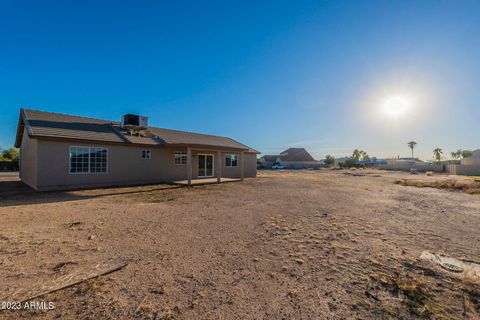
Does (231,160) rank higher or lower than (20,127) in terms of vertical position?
lower

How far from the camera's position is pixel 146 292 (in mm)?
2516

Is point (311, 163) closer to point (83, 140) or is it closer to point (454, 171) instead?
point (454, 171)

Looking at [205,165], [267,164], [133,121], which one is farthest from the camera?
[267,164]

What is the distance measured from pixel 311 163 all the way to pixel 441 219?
180 ft

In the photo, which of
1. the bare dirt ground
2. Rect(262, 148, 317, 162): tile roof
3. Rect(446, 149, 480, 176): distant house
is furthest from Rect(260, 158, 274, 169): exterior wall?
the bare dirt ground

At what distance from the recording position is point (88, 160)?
11367 millimetres

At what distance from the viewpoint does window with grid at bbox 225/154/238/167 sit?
18.9 meters

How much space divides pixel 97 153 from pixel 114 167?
1.14 metres

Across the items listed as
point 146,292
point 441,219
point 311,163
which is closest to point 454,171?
point 311,163

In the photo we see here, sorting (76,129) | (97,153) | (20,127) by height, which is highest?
(20,127)

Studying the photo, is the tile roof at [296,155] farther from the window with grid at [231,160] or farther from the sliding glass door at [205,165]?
the sliding glass door at [205,165]

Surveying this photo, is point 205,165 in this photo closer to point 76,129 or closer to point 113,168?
point 113,168

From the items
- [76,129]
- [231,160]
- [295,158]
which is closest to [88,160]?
[76,129]

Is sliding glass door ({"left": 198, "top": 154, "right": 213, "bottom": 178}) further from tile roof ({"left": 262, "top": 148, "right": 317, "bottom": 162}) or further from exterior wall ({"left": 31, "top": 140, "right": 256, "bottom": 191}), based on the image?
tile roof ({"left": 262, "top": 148, "right": 317, "bottom": 162})
